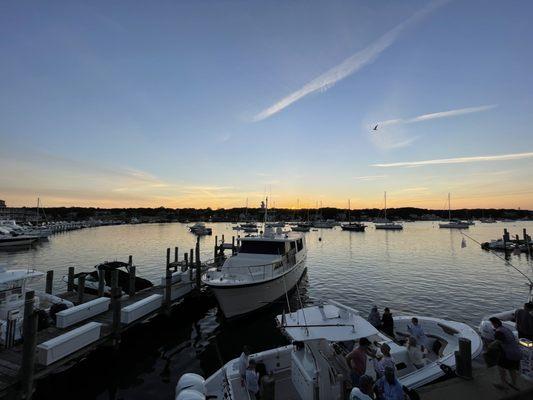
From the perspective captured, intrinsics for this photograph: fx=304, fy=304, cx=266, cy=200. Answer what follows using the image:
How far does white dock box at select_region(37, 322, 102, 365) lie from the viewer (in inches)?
381

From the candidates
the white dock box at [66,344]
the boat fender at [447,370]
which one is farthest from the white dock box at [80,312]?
the boat fender at [447,370]

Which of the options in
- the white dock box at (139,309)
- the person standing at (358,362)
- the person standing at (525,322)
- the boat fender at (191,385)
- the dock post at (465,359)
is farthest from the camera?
the white dock box at (139,309)

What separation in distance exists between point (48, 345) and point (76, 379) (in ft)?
8.86

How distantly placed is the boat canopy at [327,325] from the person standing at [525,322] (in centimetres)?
566

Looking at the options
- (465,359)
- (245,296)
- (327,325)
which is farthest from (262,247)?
(465,359)

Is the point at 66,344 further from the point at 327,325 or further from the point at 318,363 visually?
the point at 327,325

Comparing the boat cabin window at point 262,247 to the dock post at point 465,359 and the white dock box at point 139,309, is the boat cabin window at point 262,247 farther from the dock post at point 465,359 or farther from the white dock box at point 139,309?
the dock post at point 465,359

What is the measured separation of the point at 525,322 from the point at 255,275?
11839 mm

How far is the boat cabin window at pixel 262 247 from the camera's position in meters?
20.7

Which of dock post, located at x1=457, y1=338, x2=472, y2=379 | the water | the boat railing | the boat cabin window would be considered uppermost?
the boat cabin window

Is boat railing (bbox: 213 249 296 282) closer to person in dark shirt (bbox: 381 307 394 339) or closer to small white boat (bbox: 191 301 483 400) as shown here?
person in dark shirt (bbox: 381 307 394 339)

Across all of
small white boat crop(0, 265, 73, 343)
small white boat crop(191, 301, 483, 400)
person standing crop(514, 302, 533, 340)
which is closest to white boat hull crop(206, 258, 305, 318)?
small white boat crop(191, 301, 483, 400)

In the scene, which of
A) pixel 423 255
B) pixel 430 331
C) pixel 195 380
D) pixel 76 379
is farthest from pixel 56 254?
pixel 423 255

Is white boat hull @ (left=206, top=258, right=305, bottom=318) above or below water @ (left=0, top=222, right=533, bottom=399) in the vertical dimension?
above
